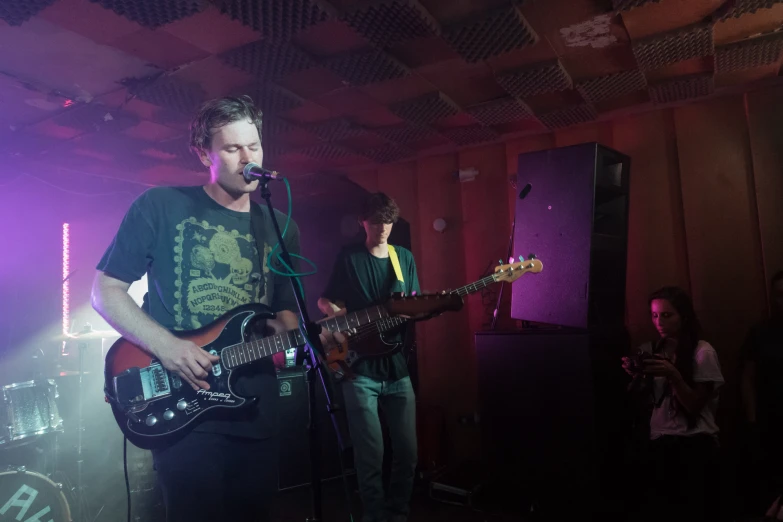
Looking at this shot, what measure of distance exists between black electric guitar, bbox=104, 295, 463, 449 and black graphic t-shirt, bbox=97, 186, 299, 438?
44 millimetres

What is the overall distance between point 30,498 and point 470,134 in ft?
14.7

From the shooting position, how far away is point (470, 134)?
16.0 ft

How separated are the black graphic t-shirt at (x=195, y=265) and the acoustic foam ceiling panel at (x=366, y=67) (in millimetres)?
1877

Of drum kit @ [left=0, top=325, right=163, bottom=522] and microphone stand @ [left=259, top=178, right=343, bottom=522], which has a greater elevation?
microphone stand @ [left=259, top=178, right=343, bottom=522]

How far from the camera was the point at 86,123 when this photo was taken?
13.6 feet

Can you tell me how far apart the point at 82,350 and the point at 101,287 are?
289 centimetres

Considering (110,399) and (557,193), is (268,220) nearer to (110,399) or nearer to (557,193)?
(110,399)

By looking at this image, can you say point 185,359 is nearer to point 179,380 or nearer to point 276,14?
point 179,380

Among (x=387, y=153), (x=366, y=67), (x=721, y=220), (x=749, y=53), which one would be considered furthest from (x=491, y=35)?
(x=721, y=220)

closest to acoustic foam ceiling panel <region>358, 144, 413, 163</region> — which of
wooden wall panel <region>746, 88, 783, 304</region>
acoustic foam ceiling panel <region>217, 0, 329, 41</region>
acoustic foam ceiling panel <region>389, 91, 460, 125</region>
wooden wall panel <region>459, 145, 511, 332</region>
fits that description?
wooden wall panel <region>459, 145, 511, 332</region>

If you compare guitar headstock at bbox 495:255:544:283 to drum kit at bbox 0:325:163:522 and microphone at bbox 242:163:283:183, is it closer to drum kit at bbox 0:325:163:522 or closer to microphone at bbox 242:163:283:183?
microphone at bbox 242:163:283:183

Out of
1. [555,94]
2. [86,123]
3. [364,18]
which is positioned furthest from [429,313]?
[86,123]

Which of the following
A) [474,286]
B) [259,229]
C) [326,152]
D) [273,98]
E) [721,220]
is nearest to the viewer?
[259,229]

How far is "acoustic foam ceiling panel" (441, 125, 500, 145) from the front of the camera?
4785 mm
